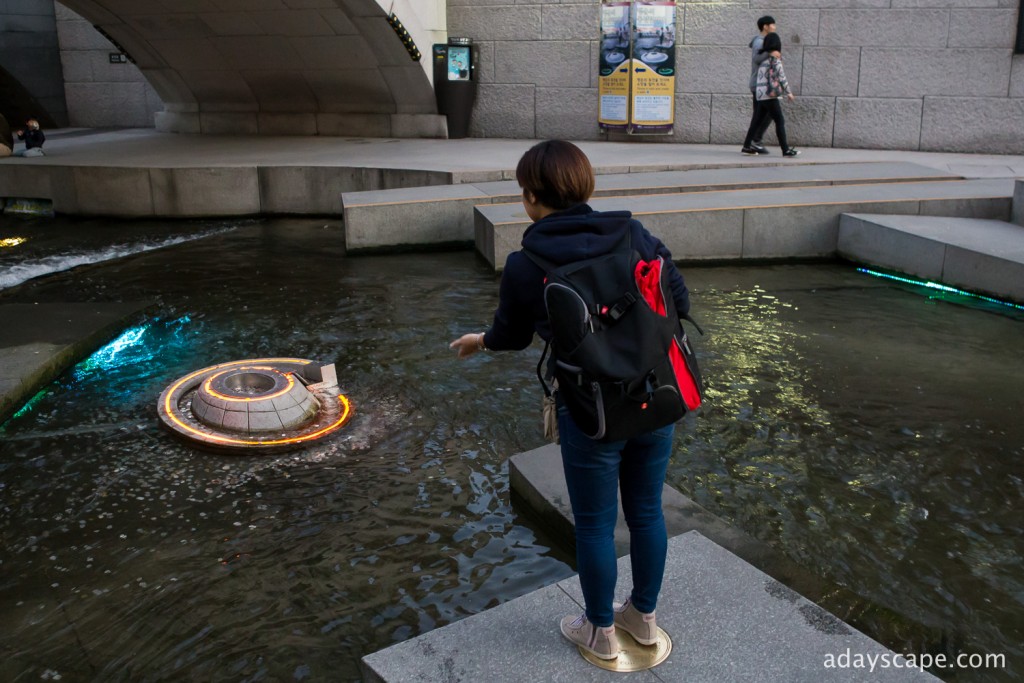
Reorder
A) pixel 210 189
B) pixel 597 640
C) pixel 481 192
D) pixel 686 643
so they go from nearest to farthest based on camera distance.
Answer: pixel 597 640, pixel 686 643, pixel 481 192, pixel 210 189

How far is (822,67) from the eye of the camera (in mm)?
14664

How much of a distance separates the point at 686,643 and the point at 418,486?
2.13 metres

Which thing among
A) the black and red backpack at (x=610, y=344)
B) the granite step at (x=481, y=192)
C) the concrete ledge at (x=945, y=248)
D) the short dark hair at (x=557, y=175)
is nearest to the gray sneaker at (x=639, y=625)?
the black and red backpack at (x=610, y=344)

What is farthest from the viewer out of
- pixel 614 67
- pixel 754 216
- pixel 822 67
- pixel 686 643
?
pixel 614 67

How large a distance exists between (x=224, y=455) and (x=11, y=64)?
658 inches

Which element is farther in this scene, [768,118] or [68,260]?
[768,118]

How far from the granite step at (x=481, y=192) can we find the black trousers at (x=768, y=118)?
79 cm

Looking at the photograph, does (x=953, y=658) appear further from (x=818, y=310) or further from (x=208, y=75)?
(x=208, y=75)

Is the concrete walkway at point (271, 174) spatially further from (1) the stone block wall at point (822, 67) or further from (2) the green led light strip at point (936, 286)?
(2) the green led light strip at point (936, 286)

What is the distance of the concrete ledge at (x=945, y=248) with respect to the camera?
7.96 m

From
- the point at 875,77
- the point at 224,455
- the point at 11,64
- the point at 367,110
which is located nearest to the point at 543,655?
the point at 224,455

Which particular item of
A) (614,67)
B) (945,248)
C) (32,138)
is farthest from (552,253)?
(32,138)

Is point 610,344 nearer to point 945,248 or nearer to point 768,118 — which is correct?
point 945,248

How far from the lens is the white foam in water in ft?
30.9
